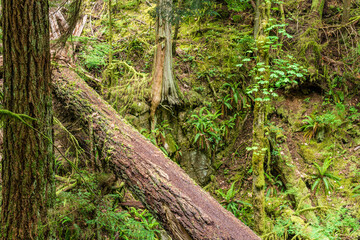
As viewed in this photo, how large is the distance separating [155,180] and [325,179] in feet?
15.2

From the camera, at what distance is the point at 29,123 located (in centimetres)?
189

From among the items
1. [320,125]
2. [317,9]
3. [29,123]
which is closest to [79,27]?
[29,123]

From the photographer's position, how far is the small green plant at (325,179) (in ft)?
17.5

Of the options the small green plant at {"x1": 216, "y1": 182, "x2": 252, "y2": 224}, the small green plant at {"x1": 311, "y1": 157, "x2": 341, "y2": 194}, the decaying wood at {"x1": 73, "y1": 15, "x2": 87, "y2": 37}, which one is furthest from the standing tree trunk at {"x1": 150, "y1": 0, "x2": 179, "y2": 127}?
the small green plant at {"x1": 311, "y1": 157, "x2": 341, "y2": 194}

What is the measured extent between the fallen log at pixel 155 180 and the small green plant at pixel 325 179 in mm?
3621

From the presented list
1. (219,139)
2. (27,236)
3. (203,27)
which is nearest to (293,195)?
(219,139)

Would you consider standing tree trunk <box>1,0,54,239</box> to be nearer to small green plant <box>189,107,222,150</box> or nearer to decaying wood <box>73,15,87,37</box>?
small green plant <box>189,107,222,150</box>

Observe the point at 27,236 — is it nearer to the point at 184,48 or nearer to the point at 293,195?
the point at 293,195

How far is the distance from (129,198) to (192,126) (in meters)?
2.57

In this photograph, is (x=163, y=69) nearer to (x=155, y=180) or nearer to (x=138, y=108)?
(x=138, y=108)

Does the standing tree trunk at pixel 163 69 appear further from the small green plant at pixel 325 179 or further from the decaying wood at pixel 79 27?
the small green plant at pixel 325 179

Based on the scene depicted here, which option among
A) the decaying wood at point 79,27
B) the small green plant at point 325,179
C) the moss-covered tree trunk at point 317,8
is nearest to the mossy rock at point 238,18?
the moss-covered tree trunk at point 317,8

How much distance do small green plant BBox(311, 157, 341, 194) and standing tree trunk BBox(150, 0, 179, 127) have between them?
13.1ft

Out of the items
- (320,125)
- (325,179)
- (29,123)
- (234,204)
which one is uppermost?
(29,123)
